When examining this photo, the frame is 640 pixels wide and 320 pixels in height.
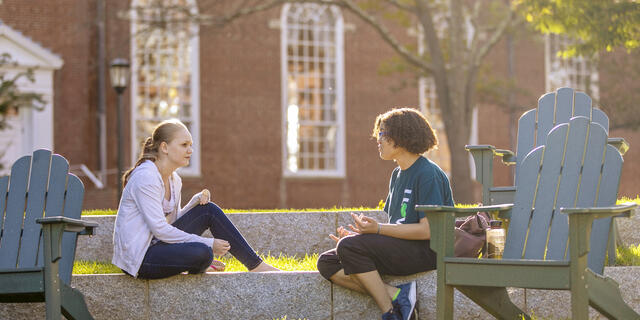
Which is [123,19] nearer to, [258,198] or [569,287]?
[258,198]

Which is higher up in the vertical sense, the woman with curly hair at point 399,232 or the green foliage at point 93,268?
the woman with curly hair at point 399,232

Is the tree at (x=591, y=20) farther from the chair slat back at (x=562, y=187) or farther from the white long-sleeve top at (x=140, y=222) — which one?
the white long-sleeve top at (x=140, y=222)

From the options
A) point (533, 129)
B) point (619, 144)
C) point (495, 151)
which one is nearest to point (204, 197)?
point (495, 151)

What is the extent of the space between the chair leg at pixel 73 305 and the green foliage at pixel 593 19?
275 inches

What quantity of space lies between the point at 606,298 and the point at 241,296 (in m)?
2.24

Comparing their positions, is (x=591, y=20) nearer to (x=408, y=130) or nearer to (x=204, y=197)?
(x=408, y=130)

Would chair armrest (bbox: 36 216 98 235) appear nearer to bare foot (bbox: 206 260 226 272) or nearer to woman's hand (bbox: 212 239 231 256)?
woman's hand (bbox: 212 239 231 256)

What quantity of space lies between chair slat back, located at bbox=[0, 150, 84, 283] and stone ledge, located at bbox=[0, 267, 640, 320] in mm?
473

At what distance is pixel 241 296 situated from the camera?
5891 millimetres

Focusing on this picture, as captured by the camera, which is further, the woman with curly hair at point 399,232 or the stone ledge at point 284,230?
the stone ledge at point 284,230

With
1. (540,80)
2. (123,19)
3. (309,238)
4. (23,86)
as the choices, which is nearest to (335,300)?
(309,238)

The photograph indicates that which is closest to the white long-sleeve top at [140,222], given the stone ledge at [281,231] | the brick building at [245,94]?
the stone ledge at [281,231]

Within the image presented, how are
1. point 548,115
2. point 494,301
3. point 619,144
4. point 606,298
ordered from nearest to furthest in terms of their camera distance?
point 606,298
point 494,301
point 619,144
point 548,115

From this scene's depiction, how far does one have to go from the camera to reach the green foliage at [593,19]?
1036 cm
